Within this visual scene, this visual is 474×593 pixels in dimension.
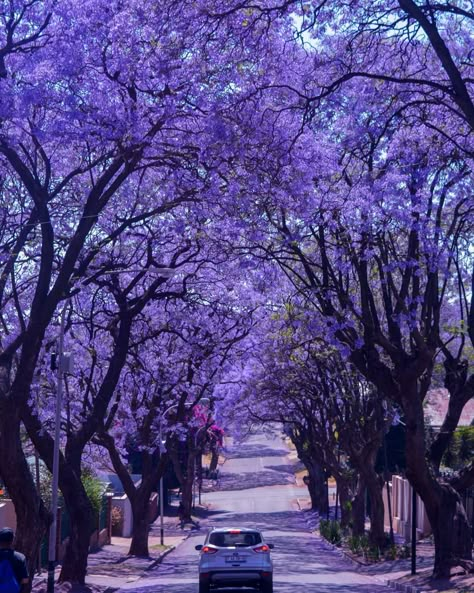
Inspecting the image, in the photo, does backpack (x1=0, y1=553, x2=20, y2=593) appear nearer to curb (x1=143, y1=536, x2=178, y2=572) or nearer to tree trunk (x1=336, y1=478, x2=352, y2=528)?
curb (x1=143, y1=536, x2=178, y2=572)

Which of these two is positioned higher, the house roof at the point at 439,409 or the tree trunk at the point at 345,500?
the house roof at the point at 439,409

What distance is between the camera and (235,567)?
2195 centimetres

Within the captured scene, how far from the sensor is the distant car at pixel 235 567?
21891 millimetres

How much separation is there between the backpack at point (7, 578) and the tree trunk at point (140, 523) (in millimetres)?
23940

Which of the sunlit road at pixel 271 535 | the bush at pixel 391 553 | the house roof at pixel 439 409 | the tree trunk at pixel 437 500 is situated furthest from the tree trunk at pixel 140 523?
the house roof at pixel 439 409

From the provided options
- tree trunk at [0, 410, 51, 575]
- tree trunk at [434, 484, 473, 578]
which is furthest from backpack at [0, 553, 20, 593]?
tree trunk at [434, 484, 473, 578]

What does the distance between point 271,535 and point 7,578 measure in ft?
127

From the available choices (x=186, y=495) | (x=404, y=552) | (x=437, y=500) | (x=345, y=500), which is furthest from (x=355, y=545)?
(x=186, y=495)

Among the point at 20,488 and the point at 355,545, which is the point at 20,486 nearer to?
the point at 20,488

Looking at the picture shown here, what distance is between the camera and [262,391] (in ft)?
132

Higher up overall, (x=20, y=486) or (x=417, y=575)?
(x=20, y=486)

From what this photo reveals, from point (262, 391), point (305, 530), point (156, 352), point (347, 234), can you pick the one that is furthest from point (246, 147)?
point (305, 530)

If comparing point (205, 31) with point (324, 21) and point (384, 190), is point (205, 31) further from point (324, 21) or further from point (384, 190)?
point (384, 190)

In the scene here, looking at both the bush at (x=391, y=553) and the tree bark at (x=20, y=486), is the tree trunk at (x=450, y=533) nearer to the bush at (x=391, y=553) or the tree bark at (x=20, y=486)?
the bush at (x=391, y=553)
